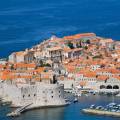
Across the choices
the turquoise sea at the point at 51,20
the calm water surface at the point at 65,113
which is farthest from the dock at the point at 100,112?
the turquoise sea at the point at 51,20

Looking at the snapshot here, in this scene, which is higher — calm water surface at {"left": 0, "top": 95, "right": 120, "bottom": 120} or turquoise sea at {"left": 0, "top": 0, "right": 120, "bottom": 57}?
turquoise sea at {"left": 0, "top": 0, "right": 120, "bottom": 57}

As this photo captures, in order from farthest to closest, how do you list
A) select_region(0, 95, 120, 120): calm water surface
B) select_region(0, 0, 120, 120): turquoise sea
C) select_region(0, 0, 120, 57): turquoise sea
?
select_region(0, 0, 120, 57): turquoise sea → select_region(0, 0, 120, 120): turquoise sea → select_region(0, 95, 120, 120): calm water surface

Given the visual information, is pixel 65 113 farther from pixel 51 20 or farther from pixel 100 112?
pixel 51 20

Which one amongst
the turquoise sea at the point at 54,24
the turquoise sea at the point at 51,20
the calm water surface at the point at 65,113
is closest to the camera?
the calm water surface at the point at 65,113

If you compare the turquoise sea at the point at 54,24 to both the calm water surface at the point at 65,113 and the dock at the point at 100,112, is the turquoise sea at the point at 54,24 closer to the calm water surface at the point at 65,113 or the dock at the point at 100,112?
the calm water surface at the point at 65,113

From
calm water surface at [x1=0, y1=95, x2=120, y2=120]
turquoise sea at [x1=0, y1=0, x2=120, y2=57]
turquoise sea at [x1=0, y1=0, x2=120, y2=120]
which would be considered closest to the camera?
calm water surface at [x1=0, y1=95, x2=120, y2=120]

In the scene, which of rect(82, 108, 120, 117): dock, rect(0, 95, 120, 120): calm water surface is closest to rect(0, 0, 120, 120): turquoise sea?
rect(0, 95, 120, 120): calm water surface

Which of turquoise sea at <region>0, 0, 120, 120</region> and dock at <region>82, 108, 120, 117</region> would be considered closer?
dock at <region>82, 108, 120, 117</region>

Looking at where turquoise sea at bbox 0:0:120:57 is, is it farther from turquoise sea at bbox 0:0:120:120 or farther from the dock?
the dock
